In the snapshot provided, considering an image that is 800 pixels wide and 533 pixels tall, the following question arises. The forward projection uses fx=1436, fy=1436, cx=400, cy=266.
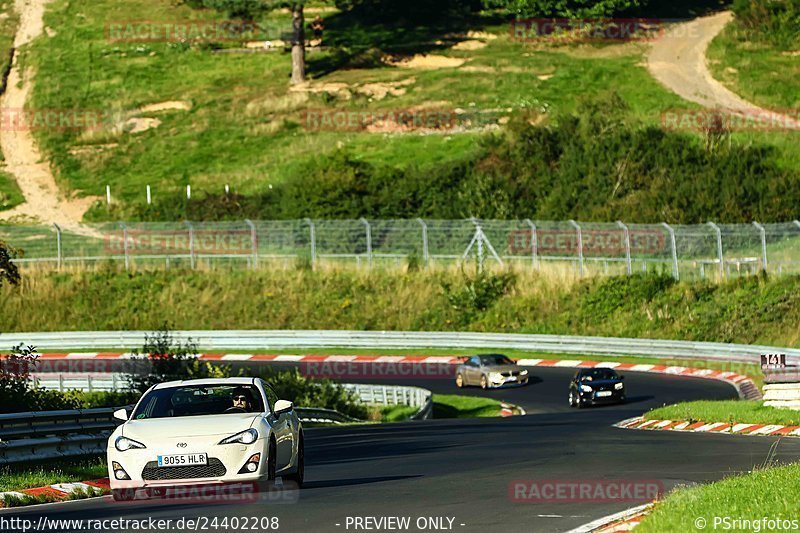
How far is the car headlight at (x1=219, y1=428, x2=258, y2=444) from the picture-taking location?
14656 mm

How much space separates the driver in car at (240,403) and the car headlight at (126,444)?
1.37 meters

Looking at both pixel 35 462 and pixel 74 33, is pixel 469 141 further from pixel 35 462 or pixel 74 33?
→ pixel 35 462

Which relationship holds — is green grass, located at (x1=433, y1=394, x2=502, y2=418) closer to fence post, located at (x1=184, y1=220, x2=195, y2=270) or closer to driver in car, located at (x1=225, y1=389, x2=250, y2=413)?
fence post, located at (x1=184, y1=220, x2=195, y2=270)

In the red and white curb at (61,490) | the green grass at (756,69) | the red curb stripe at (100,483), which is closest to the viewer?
the red and white curb at (61,490)

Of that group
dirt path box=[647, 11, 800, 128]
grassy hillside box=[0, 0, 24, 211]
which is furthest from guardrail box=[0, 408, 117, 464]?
dirt path box=[647, 11, 800, 128]

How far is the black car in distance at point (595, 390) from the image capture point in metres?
36.9

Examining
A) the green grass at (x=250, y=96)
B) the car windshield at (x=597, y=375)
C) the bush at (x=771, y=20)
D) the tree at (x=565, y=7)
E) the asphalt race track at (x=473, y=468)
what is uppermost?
the tree at (x=565, y=7)

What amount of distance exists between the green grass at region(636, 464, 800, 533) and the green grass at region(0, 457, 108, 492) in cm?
782

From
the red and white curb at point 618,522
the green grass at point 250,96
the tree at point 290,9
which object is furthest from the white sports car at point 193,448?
the tree at point 290,9

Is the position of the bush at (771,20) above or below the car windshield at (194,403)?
above

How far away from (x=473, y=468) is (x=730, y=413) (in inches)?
385

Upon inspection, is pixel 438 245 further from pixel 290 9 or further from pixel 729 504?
pixel 729 504

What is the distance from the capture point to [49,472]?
60.6 ft

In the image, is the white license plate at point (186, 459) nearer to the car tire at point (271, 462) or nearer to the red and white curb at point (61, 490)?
the car tire at point (271, 462)
